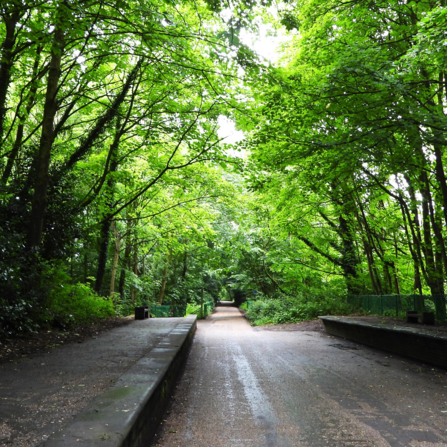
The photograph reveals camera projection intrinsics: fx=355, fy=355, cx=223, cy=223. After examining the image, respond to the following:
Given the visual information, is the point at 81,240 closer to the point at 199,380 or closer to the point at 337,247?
the point at 199,380

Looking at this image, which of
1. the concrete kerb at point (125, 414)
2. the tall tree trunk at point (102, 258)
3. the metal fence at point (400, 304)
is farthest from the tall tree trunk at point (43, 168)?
the metal fence at point (400, 304)

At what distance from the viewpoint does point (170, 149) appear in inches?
614

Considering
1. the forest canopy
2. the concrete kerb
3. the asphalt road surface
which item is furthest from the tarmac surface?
the forest canopy

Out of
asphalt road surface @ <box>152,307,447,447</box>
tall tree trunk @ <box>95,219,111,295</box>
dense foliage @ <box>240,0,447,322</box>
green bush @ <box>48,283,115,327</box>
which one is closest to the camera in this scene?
asphalt road surface @ <box>152,307,447,447</box>

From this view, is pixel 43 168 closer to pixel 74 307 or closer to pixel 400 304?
pixel 74 307

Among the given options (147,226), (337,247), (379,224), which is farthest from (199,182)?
(337,247)

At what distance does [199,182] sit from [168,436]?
1285 cm

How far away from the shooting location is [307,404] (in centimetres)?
491

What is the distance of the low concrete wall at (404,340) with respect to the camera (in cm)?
740

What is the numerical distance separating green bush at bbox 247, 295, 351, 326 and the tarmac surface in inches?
558

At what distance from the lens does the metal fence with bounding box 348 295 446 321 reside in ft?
38.1

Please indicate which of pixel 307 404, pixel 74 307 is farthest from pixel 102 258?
pixel 307 404

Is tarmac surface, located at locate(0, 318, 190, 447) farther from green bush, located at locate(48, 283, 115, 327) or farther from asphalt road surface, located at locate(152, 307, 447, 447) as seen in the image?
green bush, located at locate(48, 283, 115, 327)

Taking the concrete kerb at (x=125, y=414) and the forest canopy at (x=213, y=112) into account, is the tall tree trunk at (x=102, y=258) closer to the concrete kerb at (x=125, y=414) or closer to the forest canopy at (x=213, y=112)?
the forest canopy at (x=213, y=112)
